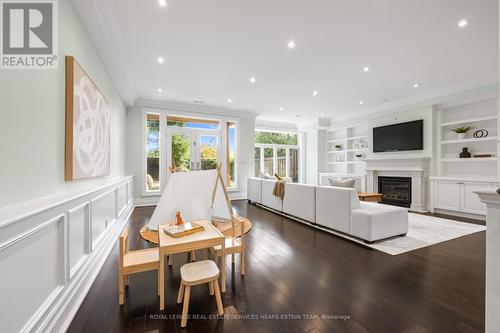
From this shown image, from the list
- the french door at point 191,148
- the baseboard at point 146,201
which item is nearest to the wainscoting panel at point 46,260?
the baseboard at point 146,201

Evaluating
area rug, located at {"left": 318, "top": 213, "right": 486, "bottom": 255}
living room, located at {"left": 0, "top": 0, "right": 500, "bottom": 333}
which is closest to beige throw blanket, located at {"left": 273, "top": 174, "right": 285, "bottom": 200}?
living room, located at {"left": 0, "top": 0, "right": 500, "bottom": 333}

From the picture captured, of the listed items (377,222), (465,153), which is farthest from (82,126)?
(465,153)

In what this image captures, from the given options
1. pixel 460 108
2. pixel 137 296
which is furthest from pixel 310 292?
pixel 460 108

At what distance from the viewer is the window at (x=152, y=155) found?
6.20 metres

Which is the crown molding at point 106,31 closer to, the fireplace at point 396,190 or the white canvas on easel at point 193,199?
the white canvas on easel at point 193,199

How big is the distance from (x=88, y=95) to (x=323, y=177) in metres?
7.79

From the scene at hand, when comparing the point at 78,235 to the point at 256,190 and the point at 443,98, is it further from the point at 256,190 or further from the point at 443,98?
the point at 443,98

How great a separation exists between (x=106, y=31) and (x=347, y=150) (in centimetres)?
744

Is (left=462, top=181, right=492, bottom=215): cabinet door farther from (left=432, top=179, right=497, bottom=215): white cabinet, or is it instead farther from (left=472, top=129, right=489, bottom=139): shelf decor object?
(left=472, top=129, right=489, bottom=139): shelf decor object

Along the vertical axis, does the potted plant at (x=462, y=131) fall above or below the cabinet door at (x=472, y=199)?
above

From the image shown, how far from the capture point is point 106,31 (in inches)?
100

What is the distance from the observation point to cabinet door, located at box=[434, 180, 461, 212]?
189 inches

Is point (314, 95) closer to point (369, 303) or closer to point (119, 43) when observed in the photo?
point (119, 43)

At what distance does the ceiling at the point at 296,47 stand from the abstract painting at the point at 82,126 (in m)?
0.74
